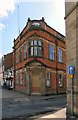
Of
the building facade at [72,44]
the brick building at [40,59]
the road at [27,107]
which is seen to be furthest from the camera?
the brick building at [40,59]

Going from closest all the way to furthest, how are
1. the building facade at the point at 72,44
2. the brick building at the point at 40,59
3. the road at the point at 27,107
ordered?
the building facade at the point at 72,44, the road at the point at 27,107, the brick building at the point at 40,59

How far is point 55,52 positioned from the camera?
32219 mm

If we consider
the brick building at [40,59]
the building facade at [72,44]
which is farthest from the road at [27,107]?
the brick building at [40,59]

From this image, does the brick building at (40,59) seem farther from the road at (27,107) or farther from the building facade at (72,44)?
the building facade at (72,44)

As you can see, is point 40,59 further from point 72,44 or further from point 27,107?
point 72,44

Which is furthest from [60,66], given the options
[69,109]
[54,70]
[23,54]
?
[69,109]

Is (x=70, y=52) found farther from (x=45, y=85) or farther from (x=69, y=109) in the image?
Answer: (x=45, y=85)

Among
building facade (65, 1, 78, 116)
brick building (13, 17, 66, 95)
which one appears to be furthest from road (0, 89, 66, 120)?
brick building (13, 17, 66, 95)

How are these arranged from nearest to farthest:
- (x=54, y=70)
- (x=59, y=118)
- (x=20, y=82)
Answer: (x=59, y=118) < (x=54, y=70) < (x=20, y=82)

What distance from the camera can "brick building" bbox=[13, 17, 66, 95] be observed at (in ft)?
92.7

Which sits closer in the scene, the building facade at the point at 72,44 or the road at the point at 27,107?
the building facade at the point at 72,44

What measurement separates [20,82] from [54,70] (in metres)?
5.53

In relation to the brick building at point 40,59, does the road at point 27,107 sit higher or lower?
lower

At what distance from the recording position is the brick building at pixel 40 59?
28266 mm
